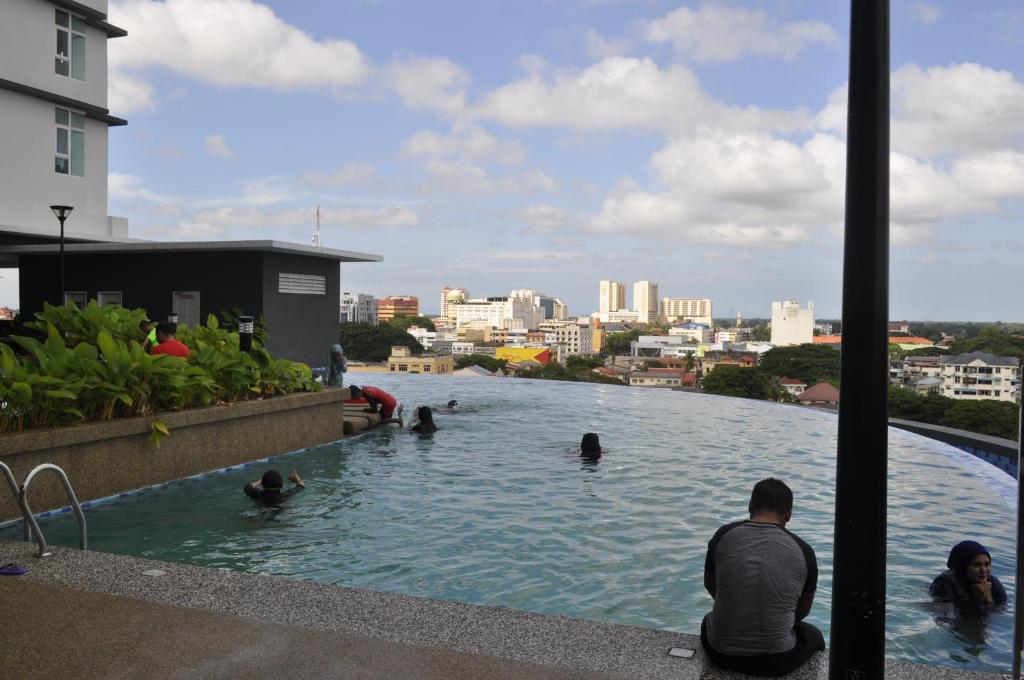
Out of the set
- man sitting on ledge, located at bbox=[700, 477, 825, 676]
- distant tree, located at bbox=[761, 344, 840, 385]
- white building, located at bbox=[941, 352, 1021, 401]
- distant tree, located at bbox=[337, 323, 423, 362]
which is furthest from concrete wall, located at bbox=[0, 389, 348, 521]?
distant tree, located at bbox=[337, 323, 423, 362]

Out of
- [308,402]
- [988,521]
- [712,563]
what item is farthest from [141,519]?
[988,521]

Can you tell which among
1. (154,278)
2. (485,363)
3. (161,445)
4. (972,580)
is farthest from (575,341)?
(972,580)

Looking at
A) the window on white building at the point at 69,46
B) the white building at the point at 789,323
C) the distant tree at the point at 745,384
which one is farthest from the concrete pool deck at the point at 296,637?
the white building at the point at 789,323

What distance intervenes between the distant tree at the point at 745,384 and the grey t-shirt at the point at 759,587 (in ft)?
155

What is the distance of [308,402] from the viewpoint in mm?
13875

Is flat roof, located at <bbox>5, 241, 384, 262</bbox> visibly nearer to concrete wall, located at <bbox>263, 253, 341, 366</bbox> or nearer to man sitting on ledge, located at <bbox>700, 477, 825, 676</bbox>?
concrete wall, located at <bbox>263, 253, 341, 366</bbox>

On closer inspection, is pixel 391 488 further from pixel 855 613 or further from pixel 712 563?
pixel 855 613

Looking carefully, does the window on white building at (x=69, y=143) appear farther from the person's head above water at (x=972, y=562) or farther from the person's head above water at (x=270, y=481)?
the person's head above water at (x=972, y=562)

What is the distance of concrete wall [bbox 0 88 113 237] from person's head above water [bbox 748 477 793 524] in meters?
28.2

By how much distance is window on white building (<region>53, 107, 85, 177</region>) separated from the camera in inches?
1160

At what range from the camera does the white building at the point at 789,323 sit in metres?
68.3

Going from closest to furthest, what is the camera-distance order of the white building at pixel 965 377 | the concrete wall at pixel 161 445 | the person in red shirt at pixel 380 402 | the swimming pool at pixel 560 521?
the swimming pool at pixel 560 521, the concrete wall at pixel 161 445, the person in red shirt at pixel 380 402, the white building at pixel 965 377

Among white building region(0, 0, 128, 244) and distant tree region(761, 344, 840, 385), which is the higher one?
white building region(0, 0, 128, 244)

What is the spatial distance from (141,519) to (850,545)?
7981mm
